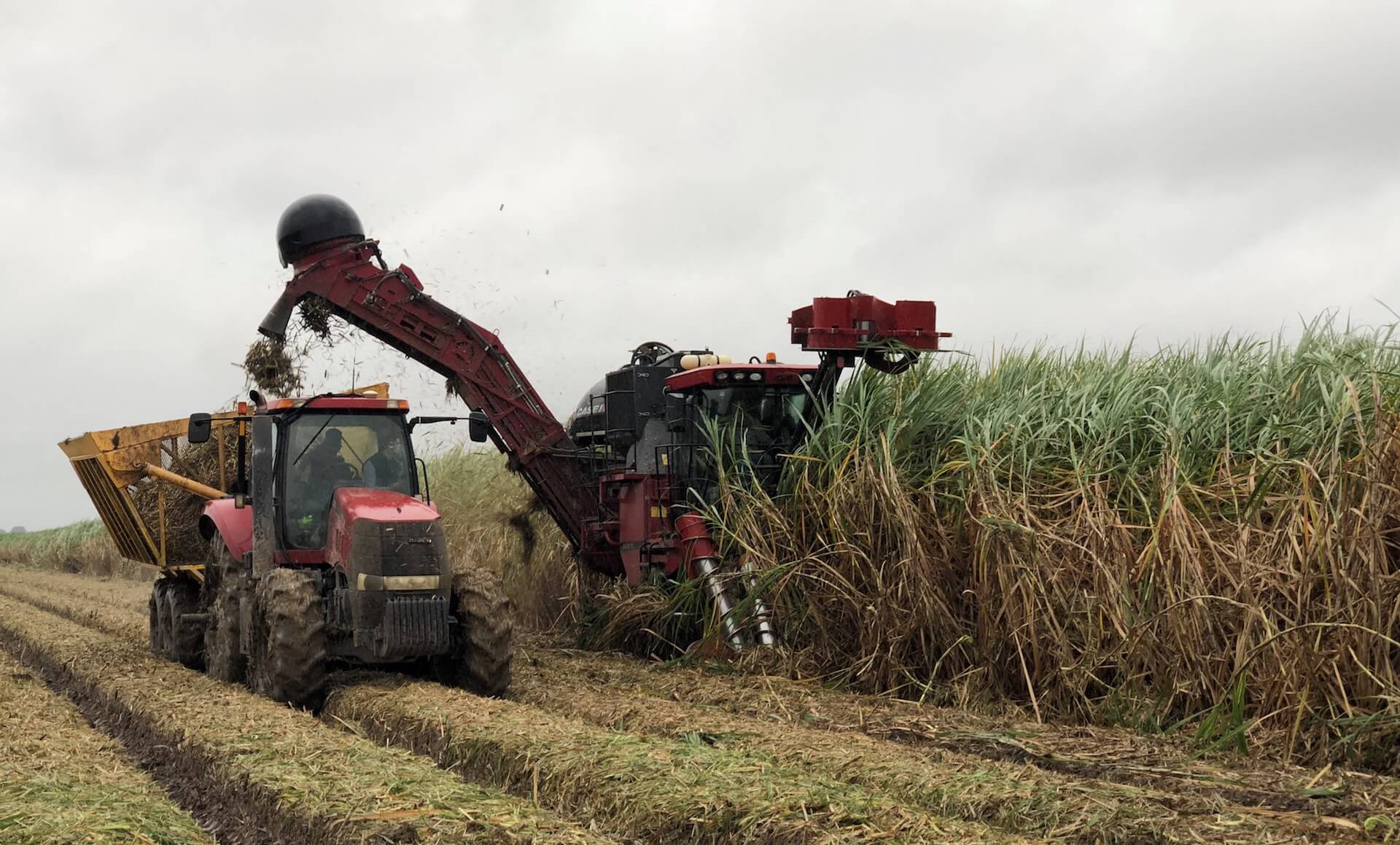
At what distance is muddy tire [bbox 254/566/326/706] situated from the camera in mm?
7926

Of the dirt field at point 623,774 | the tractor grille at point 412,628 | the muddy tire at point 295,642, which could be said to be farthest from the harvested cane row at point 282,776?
the tractor grille at point 412,628

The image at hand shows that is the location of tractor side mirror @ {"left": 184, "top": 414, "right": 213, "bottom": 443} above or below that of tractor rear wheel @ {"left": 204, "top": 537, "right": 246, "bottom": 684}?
above

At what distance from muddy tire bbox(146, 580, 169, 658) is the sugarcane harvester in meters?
2.36

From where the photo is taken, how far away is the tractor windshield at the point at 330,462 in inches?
352

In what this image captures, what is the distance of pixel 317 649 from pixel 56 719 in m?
1.53

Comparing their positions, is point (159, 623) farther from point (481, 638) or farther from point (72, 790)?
point (72, 790)

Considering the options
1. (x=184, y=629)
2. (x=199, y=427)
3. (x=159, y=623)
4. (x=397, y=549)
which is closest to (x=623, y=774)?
(x=397, y=549)

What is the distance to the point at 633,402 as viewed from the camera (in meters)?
11.3

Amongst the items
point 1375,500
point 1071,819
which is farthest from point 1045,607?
point 1071,819

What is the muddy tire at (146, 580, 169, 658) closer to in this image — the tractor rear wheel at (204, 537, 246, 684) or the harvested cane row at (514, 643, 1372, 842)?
the tractor rear wheel at (204, 537, 246, 684)

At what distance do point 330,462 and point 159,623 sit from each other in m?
3.29

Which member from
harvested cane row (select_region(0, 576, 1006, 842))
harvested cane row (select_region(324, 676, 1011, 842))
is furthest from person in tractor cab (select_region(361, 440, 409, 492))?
harvested cane row (select_region(324, 676, 1011, 842))

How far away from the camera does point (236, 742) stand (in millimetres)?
6430

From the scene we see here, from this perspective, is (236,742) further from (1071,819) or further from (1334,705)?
(1334,705)
